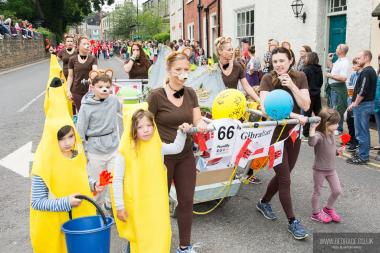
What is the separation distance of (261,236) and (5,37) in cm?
2857

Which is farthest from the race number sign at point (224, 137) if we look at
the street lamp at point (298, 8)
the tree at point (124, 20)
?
the tree at point (124, 20)

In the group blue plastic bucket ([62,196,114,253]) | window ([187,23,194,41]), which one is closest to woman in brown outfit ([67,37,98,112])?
blue plastic bucket ([62,196,114,253])

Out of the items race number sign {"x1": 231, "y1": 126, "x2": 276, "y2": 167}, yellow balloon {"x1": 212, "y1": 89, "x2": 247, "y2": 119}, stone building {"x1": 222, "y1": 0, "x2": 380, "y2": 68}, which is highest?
stone building {"x1": 222, "y1": 0, "x2": 380, "y2": 68}

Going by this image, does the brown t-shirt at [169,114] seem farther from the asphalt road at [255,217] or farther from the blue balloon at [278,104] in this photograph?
the asphalt road at [255,217]

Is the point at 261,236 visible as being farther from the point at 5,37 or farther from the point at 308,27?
the point at 5,37

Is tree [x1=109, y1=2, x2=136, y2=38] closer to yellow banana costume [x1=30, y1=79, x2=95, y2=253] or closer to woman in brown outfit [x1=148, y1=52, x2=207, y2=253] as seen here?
woman in brown outfit [x1=148, y1=52, x2=207, y2=253]

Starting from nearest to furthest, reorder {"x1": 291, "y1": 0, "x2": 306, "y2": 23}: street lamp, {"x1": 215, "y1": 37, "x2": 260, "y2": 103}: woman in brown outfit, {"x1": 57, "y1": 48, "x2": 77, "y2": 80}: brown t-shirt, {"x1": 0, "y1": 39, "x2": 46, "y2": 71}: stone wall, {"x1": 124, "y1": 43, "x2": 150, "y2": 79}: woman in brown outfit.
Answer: {"x1": 215, "y1": 37, "x2": 260, "y2": 103}: woman in brown outfit → {"x1": 124, "y1": 43, "x2": 150, "y2": 79}: woman in brown outfit → {"x1": 57, "y1": 48, "x2": 77, "y2": 80}: brown t-shirt → {"x1": 291, "y1": 0, "x2": 306, "y2": 23}: street lamp → {"x1": 0, "y1": 39, "x2": 46, "y2": 71}: stone wall

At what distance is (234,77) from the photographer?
5.50 metres

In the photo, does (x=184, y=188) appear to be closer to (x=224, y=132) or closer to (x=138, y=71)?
(x=224, y=132)

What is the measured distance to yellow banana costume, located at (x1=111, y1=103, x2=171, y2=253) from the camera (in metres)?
3.24

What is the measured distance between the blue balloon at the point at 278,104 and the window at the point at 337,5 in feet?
28.3

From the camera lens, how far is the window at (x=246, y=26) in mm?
18016

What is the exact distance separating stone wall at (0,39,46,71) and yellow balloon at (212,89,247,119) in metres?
26.5

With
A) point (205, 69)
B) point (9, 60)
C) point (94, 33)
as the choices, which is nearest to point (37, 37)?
point (9, 60)
